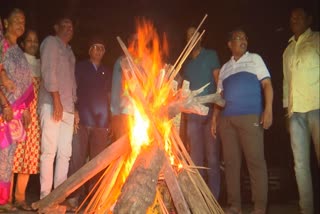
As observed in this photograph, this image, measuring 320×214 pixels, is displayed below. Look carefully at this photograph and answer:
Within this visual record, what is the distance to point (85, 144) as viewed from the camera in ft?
16.0

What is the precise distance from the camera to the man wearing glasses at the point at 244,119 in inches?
166

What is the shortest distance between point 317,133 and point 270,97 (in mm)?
657

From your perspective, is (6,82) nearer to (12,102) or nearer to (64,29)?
(12,102)

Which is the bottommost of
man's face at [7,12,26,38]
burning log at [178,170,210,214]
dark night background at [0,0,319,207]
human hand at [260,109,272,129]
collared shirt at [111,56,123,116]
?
burning log at [178,170,210,214]

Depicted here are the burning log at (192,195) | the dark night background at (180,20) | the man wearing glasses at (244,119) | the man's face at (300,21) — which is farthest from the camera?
the dark night background at (180,20)

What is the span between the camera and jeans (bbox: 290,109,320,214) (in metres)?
3.97

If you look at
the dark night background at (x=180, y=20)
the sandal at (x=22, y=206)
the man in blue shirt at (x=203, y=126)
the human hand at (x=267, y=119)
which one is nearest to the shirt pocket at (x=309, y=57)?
the human hand at (x=267, y=119)

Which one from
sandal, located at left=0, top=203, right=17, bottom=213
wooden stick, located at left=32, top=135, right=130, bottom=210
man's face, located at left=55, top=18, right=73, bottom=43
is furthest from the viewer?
man's face, located at left=55, top=18, right=73, bottom=43

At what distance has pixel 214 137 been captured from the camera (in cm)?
474

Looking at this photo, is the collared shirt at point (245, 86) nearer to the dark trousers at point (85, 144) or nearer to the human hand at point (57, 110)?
Answer: the dark trousers at point (85, 144)

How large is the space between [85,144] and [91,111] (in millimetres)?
417

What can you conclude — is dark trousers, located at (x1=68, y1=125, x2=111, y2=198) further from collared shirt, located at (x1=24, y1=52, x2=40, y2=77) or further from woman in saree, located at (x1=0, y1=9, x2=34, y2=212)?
collared shirt, located at (x1=24, y1=52, x2=40, y2=77)

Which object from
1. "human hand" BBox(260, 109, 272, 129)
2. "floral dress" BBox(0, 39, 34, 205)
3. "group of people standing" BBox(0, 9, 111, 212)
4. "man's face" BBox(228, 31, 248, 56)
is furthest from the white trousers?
"human hand" BBox(260, 109, 272, 129)

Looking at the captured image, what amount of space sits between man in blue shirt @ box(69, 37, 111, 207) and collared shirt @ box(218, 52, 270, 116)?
154cm
